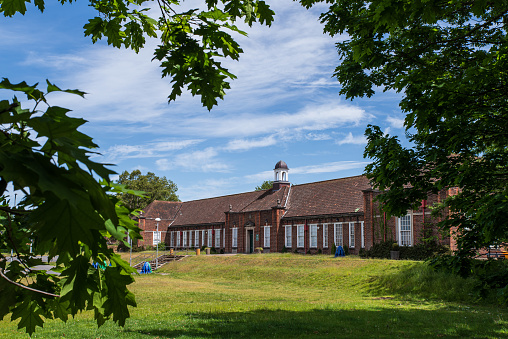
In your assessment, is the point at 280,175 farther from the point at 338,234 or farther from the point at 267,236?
the point at 338,234

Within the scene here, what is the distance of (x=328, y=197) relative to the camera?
141 ft

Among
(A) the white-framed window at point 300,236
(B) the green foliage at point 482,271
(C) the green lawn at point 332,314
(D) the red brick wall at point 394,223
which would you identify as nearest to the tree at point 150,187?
(A) the white-framed window at point 300,236

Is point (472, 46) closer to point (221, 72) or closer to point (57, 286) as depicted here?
point (221, 72)

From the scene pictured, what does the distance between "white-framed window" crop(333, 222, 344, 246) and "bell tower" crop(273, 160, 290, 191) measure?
11775mm

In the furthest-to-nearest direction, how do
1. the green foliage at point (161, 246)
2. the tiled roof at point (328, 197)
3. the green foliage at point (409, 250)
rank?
the green foliage at point (161, 246) < the tiled roof at point (328, 197) < the green foliage at point (409, 250)

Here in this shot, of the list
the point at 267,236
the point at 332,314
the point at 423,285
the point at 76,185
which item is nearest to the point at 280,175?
the point at 267,236

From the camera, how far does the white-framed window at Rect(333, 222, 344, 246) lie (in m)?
38.8

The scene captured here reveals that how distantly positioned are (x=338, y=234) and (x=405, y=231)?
7555 mm

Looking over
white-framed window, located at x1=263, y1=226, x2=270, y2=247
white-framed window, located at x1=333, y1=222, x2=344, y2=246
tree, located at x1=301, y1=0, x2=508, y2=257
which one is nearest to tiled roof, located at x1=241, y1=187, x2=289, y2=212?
white-framed window, located at x1=263, y1=226, x2=270, y2=247

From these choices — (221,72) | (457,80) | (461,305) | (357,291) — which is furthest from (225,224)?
(221,72)

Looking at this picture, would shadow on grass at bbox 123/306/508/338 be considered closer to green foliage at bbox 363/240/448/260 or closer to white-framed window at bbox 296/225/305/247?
green foliage at bbox 363/240/448/260

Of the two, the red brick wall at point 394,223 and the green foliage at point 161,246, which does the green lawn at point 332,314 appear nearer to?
the red brick wall at point 394,223

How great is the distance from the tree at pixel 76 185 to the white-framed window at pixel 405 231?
30.8m

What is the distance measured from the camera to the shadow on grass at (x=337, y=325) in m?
9.83
